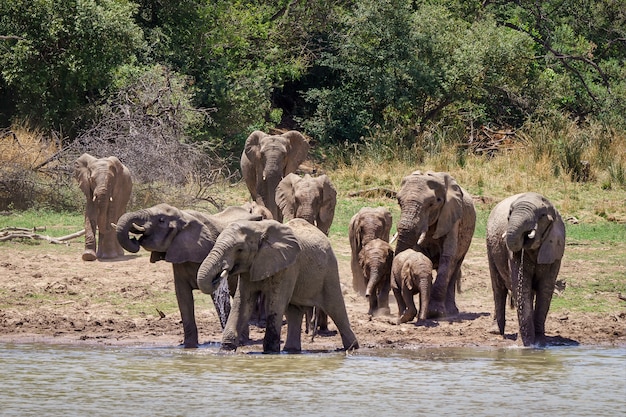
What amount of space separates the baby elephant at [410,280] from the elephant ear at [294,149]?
577 cm

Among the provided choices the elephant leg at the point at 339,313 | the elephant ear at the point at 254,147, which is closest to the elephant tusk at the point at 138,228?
the elephant leg at the point at 339,313

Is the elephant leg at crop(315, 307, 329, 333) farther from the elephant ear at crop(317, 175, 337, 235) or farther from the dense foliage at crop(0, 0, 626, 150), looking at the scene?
the dense foliage at crop(0, 0, 626, 150)

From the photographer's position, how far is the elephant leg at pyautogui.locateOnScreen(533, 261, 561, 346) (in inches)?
510

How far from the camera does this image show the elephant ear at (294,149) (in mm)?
19953

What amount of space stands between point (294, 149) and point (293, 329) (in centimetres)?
782

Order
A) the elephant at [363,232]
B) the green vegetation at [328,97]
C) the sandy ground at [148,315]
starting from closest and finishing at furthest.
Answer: the sandy ground at [148,315]
the elephant at [363,232]
the green vegetation at [328,97]

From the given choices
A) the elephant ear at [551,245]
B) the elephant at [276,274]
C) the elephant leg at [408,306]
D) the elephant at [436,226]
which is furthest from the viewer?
the elephant at [436,226]

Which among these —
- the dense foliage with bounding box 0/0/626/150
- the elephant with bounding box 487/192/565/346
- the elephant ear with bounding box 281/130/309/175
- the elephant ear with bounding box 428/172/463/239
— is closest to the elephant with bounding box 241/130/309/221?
the elephant ear with bounding box 281/130/309/175

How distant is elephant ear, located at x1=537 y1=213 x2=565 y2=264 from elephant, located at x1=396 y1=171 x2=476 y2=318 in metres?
2.16

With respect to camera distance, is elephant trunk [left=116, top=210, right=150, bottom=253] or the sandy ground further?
the sandy ground

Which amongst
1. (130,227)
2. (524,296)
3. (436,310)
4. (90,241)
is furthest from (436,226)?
(90,241)

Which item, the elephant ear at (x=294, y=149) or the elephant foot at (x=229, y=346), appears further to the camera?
the elephant ear at (x=294, y=149)

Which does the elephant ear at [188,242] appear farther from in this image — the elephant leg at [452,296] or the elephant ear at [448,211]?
the elephant leg at [452,296]

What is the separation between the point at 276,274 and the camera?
11852 mm
